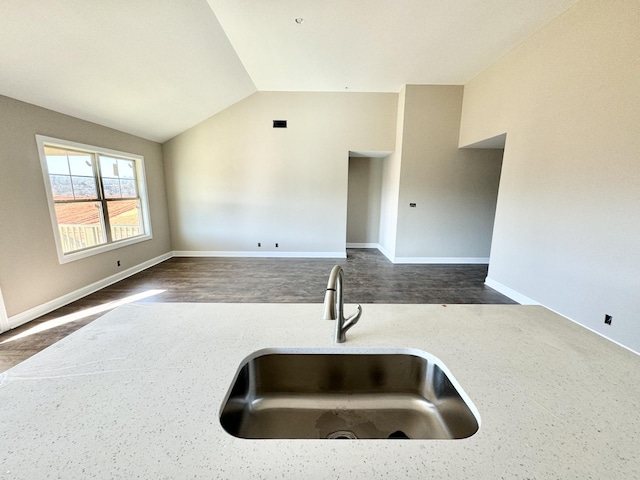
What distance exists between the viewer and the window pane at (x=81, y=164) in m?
3.47

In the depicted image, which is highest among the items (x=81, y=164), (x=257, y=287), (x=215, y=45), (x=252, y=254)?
(x=215, y=45)

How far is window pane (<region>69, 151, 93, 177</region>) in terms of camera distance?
11.4 feet

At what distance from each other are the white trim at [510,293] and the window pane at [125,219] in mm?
6013

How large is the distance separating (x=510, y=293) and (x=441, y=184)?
7.49 ft

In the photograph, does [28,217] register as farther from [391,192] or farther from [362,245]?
[362,245]

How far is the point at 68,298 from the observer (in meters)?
3.31

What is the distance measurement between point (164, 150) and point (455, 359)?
247 inches

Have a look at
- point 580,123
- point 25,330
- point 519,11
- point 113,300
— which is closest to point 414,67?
point 519,11

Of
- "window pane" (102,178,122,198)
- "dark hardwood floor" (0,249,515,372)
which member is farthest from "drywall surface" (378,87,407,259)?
"window pane" (102,178,122,198)

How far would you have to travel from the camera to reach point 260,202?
5555 mm

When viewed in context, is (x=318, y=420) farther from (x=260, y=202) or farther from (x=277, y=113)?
(x=277, y=113)

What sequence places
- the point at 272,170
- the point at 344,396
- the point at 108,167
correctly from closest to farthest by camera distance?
the point at 344,396 → the point at 108,167 → the point at 272,170

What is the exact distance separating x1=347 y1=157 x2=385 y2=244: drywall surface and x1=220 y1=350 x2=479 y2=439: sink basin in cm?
578

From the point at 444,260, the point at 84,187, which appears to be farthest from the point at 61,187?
the point at 444,260
